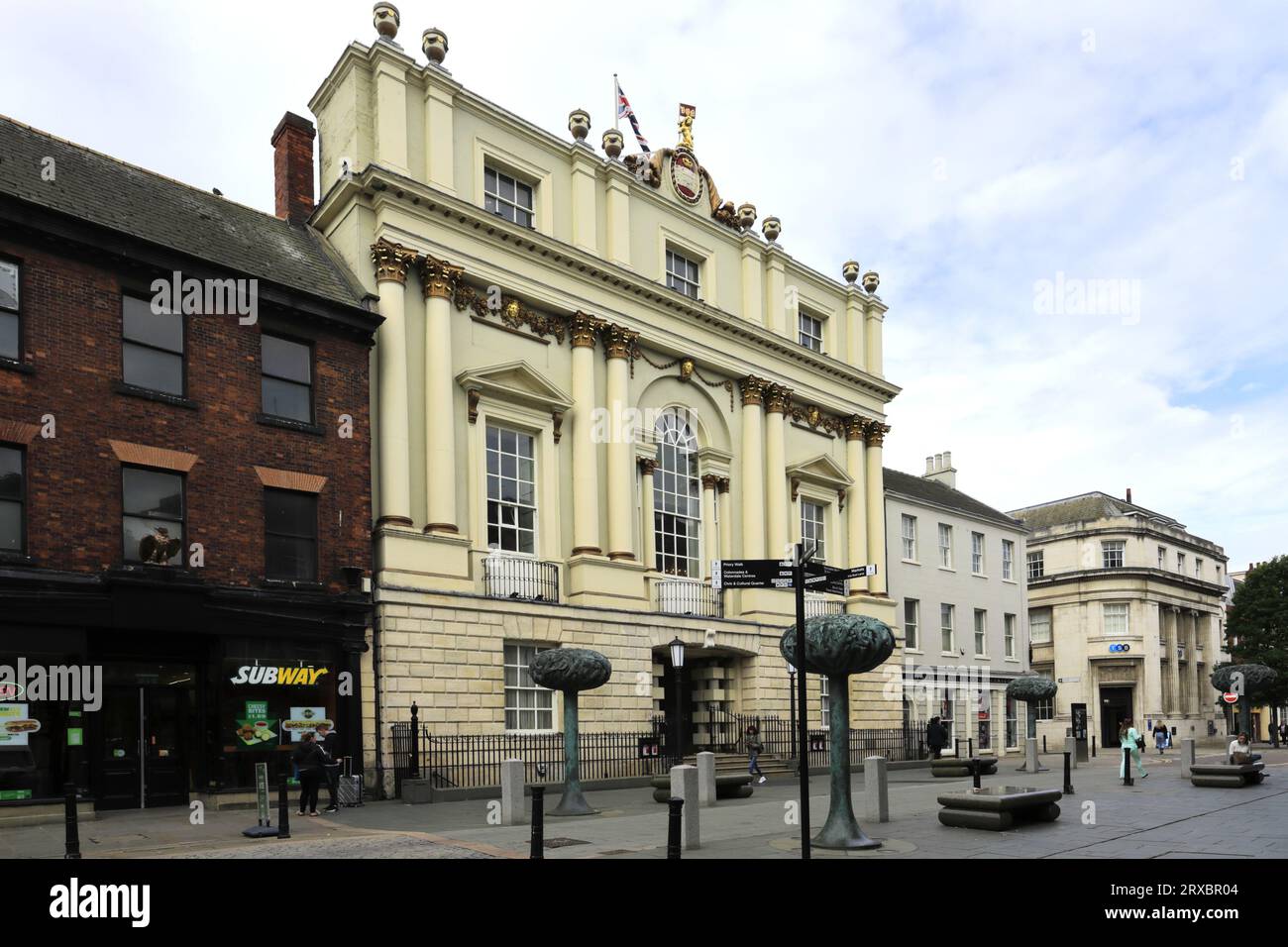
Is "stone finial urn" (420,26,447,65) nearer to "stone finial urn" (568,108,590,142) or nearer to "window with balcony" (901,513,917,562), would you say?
"stone finial urn" (568,108,590,142)

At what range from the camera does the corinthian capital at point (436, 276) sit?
23.1m

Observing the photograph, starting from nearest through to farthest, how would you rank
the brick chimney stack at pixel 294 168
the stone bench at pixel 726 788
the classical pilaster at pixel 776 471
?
the stone bench at pixel 726 788 < the brick chimney stack at pixel 294 168 < the classical pilaster at pixel 776 471

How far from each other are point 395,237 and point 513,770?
12.1 metres

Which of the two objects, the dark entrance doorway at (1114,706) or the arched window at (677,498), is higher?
the arched window at (677,498)

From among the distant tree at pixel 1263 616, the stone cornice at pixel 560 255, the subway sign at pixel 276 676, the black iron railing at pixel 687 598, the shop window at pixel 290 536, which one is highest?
the stone cornice at pixel 560 255

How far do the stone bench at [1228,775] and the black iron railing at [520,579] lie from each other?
14033 millimetres

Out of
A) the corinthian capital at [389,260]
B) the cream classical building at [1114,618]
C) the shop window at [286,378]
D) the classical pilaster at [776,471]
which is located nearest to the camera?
the shop window at [286,378]

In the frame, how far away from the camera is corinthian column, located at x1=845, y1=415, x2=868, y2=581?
3406 centimetres

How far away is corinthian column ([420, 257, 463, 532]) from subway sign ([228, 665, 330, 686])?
411 cm

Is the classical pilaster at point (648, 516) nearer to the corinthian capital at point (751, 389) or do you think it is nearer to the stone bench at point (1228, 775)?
the corinthian capital at point (751, 389)

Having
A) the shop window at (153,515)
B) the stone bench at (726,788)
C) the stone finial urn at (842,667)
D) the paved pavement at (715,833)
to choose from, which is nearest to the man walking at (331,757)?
the paved pavement at (715,833)

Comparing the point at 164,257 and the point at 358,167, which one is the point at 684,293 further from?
the point at 164,257

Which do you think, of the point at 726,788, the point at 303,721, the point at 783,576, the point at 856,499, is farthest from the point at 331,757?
the point at 856,499
